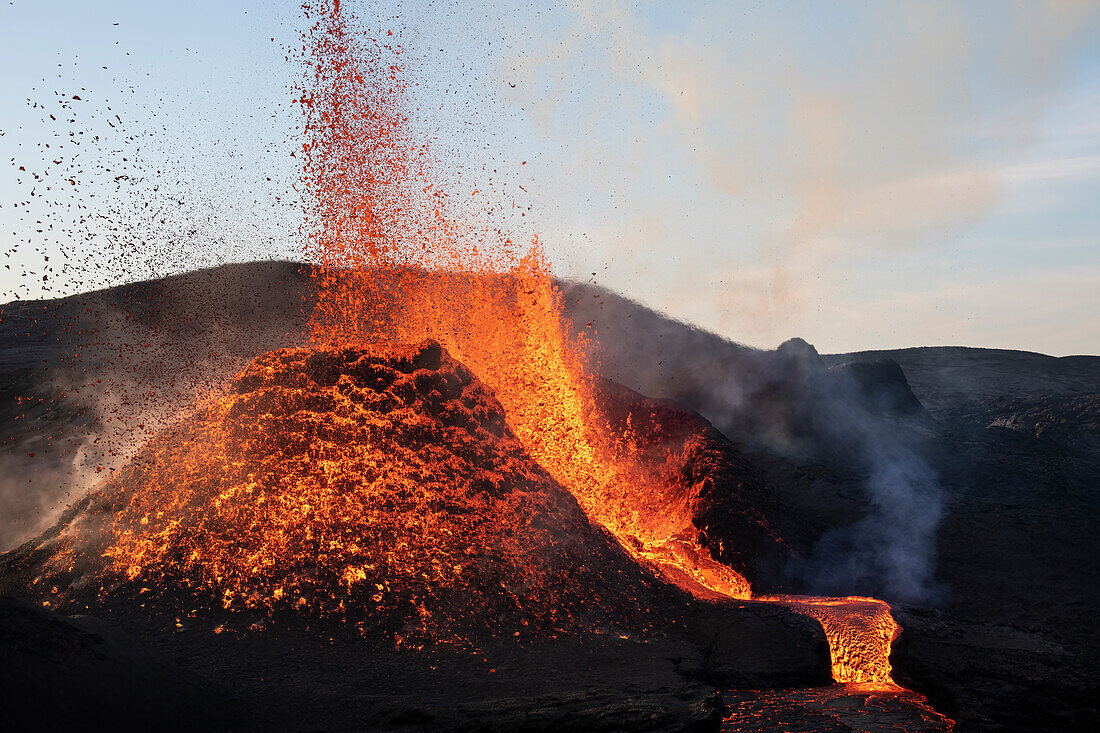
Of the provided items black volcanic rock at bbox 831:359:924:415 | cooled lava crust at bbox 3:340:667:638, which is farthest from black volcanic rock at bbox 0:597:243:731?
black volcanic rock at bbox 831:359:924:415

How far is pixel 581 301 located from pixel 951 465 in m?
24.7

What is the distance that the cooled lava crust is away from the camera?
9.25 metres

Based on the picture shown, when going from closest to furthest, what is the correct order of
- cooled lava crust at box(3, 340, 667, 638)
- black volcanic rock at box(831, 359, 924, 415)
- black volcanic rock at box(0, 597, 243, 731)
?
black volcanic rock at box(0, 597, 243, 731) < cooled lava crust at box(3, 340, 667, 638) < black volcanic rock at box(831, 359, 924, 415)

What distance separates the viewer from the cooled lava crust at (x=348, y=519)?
9250 millimetres

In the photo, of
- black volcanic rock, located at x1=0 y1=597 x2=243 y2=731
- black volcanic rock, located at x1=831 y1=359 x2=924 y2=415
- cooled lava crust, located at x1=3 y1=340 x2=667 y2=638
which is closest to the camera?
black volcanic rock, located at x1=0 y1=597 x2=243 y2=731

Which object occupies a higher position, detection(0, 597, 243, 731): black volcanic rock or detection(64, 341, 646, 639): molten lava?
detection(64, 341, 646, 639): molten lava

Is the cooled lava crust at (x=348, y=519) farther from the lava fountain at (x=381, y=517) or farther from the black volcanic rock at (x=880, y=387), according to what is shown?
the black volcanic rock at (x=880, y=387)

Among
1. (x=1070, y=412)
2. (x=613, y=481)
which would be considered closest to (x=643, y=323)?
(x=1070, y=412)

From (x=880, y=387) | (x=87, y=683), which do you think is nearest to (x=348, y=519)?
(x=87, y=683)

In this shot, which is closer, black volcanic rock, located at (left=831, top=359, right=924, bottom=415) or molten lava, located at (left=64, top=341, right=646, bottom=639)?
molten lava, located at (left=64, top=341, right=646, bottom=639)

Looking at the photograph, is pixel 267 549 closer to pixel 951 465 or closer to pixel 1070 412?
pixel 951 465

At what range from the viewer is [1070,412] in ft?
82.1

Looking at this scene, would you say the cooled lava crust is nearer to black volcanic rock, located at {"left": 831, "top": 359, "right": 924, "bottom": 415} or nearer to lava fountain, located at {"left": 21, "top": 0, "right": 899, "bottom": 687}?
lava fountain, located at {"left": 21, "top": 0, "right": 899, "bottom": 687}

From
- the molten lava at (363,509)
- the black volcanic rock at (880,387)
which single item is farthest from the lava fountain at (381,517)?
the black volcanic rock at (880,387)
